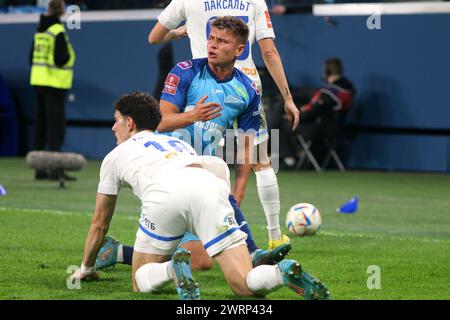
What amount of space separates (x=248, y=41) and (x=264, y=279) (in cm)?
263

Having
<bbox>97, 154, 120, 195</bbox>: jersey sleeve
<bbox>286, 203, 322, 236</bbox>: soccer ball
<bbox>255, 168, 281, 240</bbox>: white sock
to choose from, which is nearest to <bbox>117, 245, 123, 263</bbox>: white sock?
<bbox>97, 154, 120, 195</bbox>: jersey sleeve

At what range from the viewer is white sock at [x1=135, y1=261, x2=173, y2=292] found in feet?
18.8

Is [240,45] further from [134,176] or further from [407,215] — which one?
[407,215]

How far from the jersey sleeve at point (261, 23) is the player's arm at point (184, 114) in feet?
4.51

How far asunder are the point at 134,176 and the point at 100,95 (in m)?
13.1

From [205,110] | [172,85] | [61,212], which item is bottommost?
[61,212]

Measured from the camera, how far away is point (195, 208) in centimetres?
570

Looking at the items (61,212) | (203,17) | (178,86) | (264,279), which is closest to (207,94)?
(178,86)

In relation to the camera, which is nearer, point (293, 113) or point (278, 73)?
point (293, 113)

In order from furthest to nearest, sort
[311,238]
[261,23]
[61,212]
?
[61,212], [311,238], [261,23]

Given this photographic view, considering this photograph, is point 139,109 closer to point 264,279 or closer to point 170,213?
point 170,213

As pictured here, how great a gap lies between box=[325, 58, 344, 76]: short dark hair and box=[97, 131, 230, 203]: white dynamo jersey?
10.1m

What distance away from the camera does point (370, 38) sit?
1642 centimetres

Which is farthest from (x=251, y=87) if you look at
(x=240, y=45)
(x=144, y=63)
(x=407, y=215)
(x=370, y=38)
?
(x=144, y=63)
